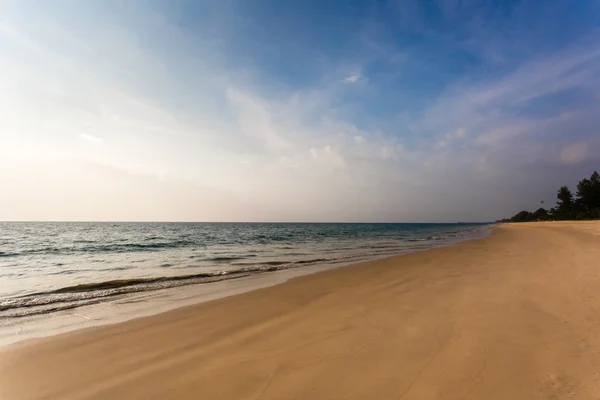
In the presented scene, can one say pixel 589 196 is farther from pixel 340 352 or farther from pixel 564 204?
pixel 340 352

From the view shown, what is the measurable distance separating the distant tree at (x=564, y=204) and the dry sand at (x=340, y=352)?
114 m

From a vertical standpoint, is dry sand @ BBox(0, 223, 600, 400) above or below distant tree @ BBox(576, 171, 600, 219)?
below

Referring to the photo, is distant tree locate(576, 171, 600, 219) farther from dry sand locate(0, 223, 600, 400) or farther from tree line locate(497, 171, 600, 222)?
dry sand locate(0, 223, 600, 400)

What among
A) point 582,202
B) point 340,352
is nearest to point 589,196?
point 582,202

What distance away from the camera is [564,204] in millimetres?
96812

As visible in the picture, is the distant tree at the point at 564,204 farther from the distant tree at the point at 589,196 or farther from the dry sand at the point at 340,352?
the dry sand at the point at 340,352

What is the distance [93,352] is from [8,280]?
415 inches

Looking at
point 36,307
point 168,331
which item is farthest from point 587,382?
point 36,307

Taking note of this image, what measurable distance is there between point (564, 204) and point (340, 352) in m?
127

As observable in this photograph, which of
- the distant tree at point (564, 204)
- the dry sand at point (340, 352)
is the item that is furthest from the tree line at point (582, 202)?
the dry sand at point (340, 352)

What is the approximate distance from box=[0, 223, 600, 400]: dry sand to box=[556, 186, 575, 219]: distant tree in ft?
375

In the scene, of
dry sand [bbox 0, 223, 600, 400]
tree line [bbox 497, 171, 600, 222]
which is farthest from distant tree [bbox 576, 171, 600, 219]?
dry sand [bbox 0, 223, 600, 400]

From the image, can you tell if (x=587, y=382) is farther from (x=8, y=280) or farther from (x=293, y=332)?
(x=8, y=280)

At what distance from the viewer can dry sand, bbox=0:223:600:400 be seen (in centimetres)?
351
